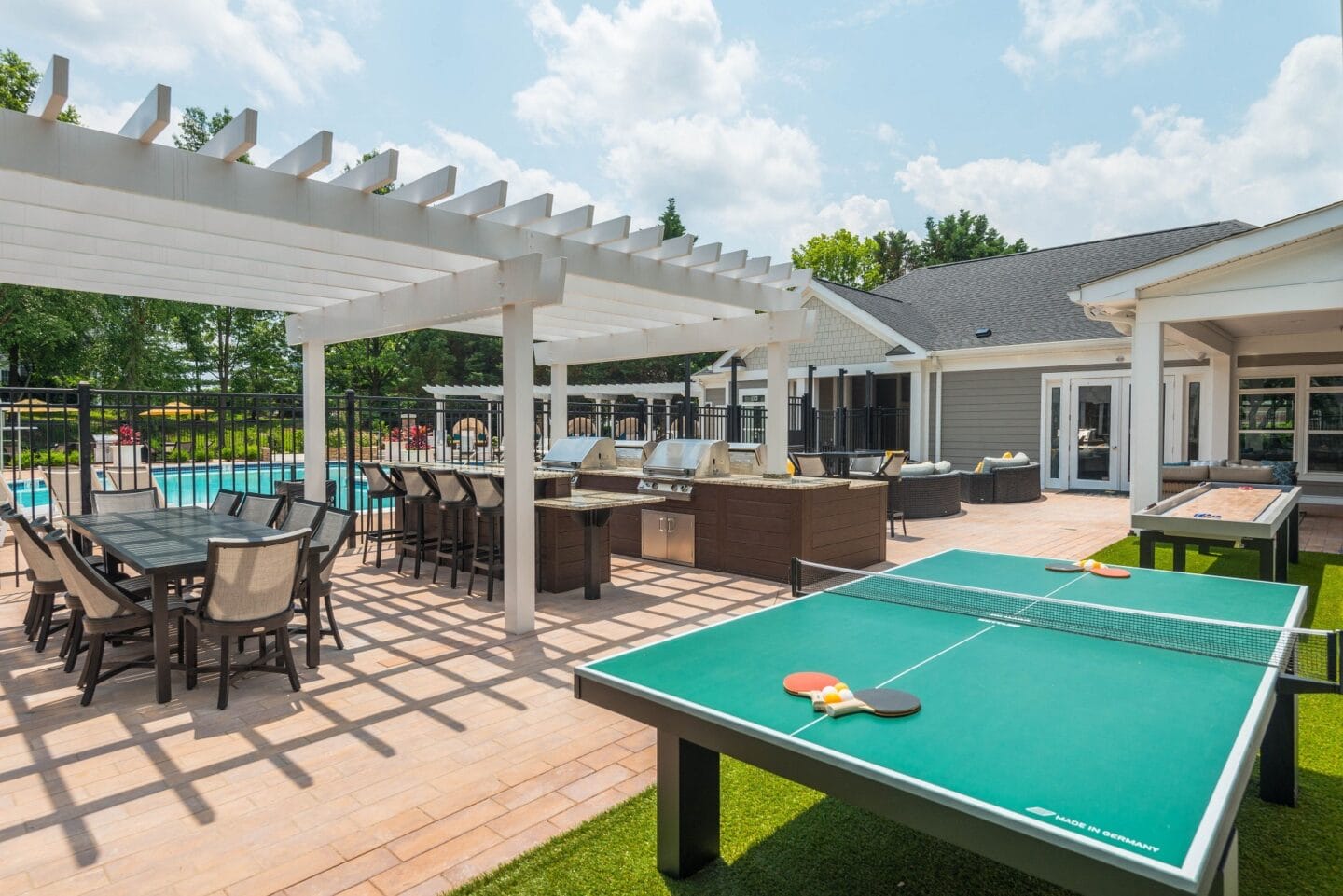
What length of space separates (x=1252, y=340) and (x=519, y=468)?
1482cm

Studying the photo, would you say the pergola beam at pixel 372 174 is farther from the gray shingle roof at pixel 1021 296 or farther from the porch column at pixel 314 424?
the gray shingle roof at pixel 1021 296

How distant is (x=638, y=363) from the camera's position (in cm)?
3972

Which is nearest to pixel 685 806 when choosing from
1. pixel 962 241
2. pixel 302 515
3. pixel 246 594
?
pixel 246 594

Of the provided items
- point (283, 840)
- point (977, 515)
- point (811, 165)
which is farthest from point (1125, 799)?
point (811, 165)

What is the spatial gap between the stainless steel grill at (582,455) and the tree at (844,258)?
32.6 m

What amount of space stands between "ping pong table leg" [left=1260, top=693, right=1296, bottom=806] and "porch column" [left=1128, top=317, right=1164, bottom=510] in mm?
7659

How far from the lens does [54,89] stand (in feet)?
12.4

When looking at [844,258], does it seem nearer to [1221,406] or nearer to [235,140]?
[1221,406]

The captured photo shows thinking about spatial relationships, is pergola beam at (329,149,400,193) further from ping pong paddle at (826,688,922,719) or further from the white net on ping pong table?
ping pong paddle at (826,688,922,719)

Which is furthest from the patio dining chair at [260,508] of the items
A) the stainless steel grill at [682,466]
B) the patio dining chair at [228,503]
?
the stainless steel grill at [682,466]

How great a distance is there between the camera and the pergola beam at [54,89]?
12.4ft

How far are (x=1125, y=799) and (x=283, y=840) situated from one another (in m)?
3.06

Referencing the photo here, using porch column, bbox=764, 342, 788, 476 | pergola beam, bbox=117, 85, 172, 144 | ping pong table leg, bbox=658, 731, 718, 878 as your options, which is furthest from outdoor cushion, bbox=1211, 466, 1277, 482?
pergola beam, bbox=117, 85, 172, 144

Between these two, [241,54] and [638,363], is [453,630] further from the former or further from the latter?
[638,363]
